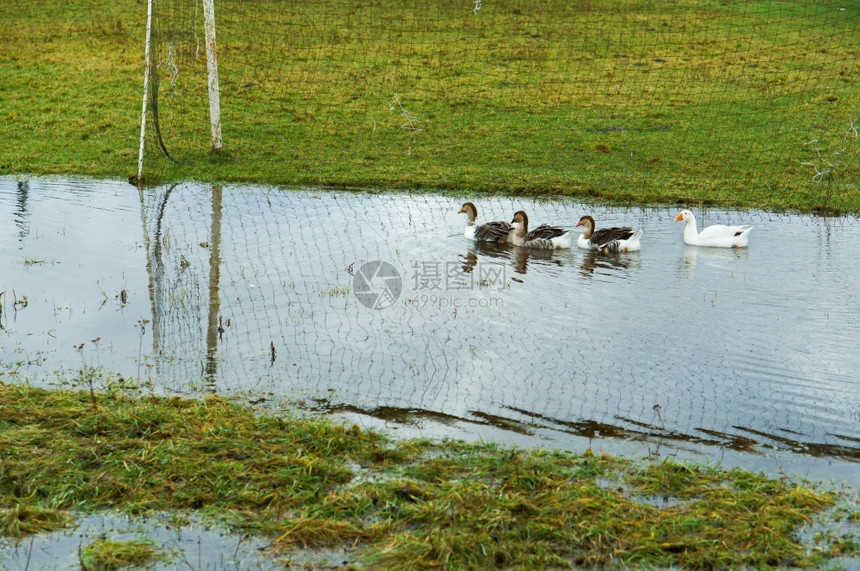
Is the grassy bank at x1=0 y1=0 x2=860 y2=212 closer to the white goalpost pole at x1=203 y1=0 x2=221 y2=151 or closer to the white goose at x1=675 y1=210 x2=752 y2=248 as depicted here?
the white goalpost pole at x1=203 y1=0 x2=221 y2=151

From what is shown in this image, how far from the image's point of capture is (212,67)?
18953mm

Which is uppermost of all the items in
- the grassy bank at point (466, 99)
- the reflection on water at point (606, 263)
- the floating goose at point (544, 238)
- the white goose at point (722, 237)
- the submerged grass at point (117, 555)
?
the grassy bank at point (466, 99)

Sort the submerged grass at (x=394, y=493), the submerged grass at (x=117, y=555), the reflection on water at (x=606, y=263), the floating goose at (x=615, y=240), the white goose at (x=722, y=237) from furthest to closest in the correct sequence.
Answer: the white goose at (x=722, y=237)
the floating goose at (x=615, y=240)
the reflection on water at (x=606, y=263)
the submerged grass at (x=394, y=493)
the submerged grass at (x=117, y=555)

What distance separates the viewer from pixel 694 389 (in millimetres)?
8203

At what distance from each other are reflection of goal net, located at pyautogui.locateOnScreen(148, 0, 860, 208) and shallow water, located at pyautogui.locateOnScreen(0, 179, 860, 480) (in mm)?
3503

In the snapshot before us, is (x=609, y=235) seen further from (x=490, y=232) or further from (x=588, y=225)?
(x=490, y=232)

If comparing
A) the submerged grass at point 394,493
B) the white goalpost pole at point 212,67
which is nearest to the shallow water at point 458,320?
the submerged grass at point 394,493

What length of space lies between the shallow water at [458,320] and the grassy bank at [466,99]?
114 inches

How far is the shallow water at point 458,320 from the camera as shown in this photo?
7.74 metres

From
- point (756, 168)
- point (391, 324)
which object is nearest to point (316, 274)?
point (391, 324)

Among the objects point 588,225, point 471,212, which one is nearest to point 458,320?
point 588,225

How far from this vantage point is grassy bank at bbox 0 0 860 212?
1833cm

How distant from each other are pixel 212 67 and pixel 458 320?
1096 centimetres
